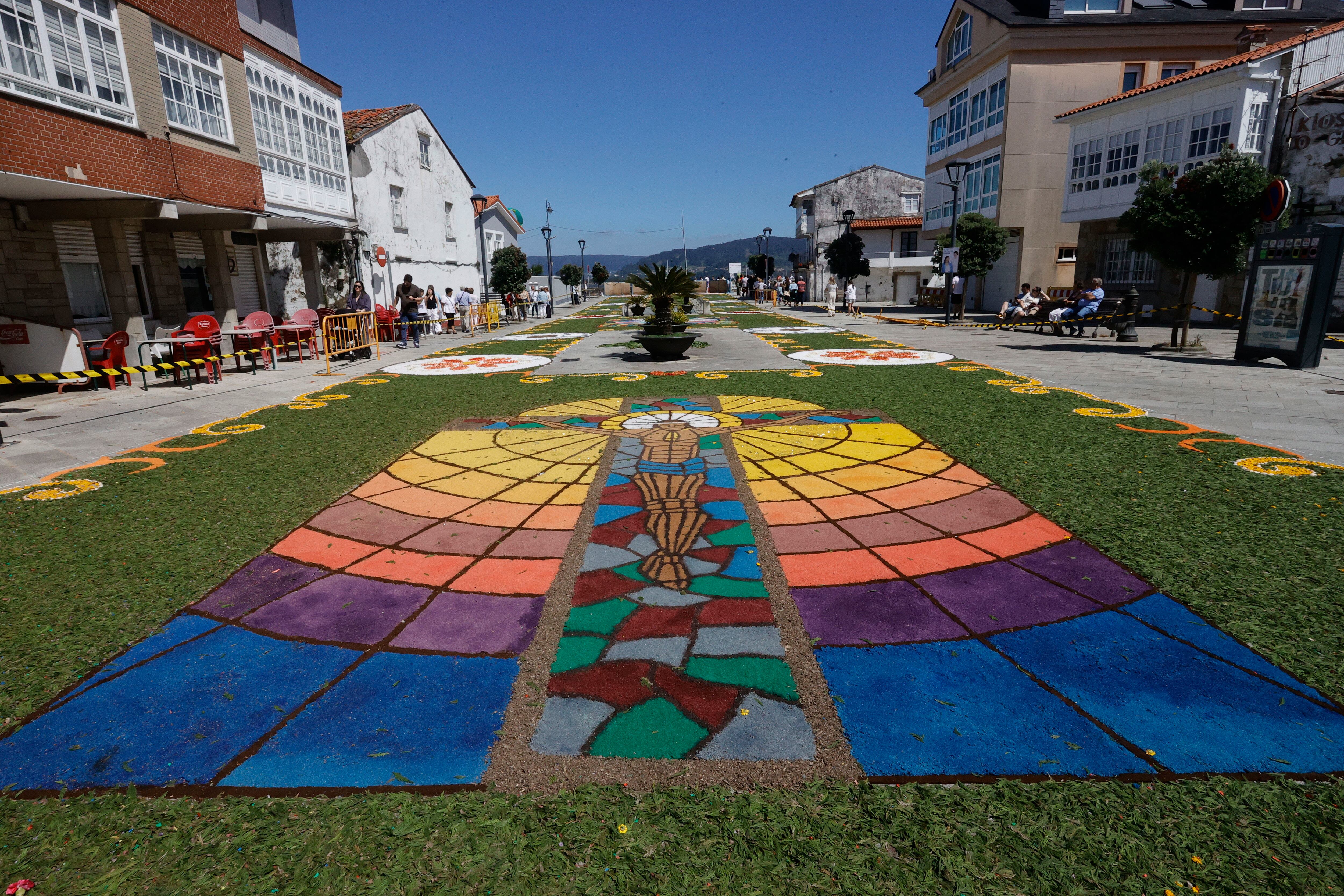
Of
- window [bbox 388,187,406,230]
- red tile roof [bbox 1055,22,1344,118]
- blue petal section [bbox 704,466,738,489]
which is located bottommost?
blue petal section [bbox 704,466,738,489]

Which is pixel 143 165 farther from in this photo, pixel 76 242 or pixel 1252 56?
pixel 1252 56

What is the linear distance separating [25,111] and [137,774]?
1273 cm

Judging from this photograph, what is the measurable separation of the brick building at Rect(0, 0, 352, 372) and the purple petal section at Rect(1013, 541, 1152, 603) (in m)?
13.5

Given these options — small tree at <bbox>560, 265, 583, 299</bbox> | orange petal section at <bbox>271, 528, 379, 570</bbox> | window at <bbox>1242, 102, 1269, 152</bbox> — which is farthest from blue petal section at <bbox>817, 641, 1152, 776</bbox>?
small tree at <bbox>560, 265, 583, 299</bbox>

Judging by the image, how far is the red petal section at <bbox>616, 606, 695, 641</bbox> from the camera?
133 inches

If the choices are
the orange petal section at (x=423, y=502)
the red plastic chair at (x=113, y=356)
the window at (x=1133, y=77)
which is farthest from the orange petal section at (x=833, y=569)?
the window at (x=1133, y=77)

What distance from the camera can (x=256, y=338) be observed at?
47.5ft

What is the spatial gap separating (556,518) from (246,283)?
59.1ft

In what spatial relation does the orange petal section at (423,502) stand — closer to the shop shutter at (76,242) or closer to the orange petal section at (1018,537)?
the orange petal section at (1018,537)

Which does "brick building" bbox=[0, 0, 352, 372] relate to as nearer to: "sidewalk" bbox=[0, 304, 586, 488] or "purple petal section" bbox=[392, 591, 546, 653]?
"sidewalk" bbox=[0, 304, 586, 488]

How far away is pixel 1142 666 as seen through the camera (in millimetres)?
3020

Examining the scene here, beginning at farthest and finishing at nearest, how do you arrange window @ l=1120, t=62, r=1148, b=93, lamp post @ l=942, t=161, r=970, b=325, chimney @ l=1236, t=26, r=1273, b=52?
window @ l=1120, t=62, r=1148, b=93
lamp post @ l=942, t=161, r=970, b=325
chimney @ l=1236, t=26, r=1273, b=52

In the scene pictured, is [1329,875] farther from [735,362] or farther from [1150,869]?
[735,362]

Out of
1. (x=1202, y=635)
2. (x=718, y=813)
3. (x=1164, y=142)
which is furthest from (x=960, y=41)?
(x=718, y=813)
